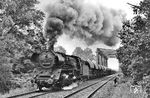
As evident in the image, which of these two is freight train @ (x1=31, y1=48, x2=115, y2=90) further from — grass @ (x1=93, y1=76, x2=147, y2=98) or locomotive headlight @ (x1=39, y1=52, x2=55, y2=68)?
grass @ (x1=93, y1=76, x2=147, y2=98)

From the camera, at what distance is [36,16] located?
28.4 m

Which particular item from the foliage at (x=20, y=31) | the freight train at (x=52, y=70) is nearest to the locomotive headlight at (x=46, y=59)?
the freight train at (x=52, y=70)

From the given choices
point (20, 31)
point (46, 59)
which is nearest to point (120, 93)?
point (46, 59)

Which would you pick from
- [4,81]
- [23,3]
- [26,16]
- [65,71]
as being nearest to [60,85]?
[65,71]

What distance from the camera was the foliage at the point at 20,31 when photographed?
23141 mm

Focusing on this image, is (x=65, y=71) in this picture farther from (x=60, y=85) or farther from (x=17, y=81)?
(x=17, y=81)

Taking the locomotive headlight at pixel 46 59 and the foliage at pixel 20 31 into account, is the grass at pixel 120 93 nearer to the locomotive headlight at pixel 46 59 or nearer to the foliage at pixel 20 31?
the locomotive headlight at pixel 46 59

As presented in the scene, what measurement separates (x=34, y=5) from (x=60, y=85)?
41.3ft

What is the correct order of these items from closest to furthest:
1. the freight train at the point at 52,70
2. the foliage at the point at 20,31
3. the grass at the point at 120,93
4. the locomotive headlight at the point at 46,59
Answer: the grass at the point at 120,93 < the freight train at the point at 52,70 < the locomotive headlight at the point at 46,59 < the foliage at the point at 20,31

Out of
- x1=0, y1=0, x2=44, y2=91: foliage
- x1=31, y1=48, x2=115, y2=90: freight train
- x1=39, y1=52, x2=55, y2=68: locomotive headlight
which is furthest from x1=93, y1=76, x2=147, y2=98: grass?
x1=0, y1=0, x2=44, y2=91: foliage

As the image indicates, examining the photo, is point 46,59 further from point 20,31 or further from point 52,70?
point 20,31

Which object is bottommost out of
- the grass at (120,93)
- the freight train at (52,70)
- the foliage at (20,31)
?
the grass at (120,93)

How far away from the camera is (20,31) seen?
90.2 feet

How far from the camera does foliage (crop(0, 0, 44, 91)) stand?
75.9ft
